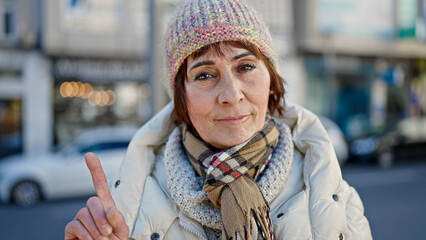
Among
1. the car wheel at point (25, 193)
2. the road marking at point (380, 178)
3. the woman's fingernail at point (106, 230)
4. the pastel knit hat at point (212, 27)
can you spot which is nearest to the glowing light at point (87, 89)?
the car wheel at point (25, 193)

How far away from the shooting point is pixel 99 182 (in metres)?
1.24

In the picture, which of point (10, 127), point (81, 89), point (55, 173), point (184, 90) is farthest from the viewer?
point (81, 89)

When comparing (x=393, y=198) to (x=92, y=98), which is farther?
(x=92, y=98)

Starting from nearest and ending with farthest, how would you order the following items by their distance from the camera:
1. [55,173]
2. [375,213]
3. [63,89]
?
[375,213], [55,173], [63,89]

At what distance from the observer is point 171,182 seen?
1579 millimetres

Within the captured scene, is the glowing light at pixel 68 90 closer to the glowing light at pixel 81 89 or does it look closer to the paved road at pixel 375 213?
the glowing light at pixel 81 89

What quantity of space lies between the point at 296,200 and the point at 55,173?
8000 millimetres

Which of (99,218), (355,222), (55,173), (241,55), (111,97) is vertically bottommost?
(55,173)

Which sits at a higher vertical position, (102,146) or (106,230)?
(106,230)

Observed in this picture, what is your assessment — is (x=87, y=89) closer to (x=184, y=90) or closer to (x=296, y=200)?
(x=184, y=90)

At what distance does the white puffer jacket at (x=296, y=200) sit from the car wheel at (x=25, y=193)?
754 cm

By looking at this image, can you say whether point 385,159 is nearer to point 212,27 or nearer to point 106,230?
point 212,27

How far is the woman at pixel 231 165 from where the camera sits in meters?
1.44

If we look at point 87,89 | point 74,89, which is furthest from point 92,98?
point 74,89
